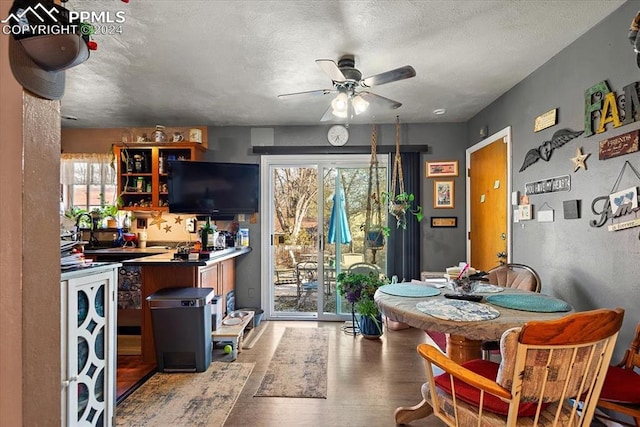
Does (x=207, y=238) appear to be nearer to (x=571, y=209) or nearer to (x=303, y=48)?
(x=303, y=48)

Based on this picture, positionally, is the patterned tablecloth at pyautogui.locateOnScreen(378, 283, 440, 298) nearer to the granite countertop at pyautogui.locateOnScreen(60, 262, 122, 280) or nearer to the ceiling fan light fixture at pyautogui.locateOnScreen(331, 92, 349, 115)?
the ceiling fan light fixture at pyautogui.locateOnScreen(331, 92, 349, 115)

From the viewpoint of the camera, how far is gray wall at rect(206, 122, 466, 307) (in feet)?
13.4

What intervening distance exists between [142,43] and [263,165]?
2108 mm

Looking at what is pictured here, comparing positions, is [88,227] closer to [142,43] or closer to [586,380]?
[142,43]

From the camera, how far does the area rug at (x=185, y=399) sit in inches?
80.6

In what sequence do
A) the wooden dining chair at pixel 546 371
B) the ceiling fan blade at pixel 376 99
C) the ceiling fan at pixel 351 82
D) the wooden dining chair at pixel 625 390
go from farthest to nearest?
1. the ceiling fan blade at pixel 376 99
2. the ceiling fan at pixel 351 82
3. the wooden dining chair at pixel 625 390
4. the wooden dining chair at pixel 546 371

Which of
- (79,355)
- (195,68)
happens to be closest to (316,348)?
(79,355)

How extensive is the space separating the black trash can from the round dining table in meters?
1.50

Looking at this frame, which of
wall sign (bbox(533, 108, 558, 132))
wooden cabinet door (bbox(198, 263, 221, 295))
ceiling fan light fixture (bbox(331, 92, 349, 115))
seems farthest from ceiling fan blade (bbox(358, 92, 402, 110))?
wooden cabinet door (bbox(198, 263, 221, 295))

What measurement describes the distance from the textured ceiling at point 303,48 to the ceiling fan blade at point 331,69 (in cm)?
24

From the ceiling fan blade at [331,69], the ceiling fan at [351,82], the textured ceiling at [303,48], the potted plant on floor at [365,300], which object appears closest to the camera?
the textured ceiling at [303,48]

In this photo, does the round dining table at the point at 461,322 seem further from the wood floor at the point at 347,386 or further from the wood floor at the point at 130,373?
the wood floor at the point at 130,373

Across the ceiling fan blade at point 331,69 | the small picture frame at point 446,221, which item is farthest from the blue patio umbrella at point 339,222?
the ceiling fan blade at point 331,69

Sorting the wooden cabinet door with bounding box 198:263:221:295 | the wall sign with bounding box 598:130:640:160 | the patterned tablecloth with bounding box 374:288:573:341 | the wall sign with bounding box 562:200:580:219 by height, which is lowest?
the wooden cabinet door with bounding box 198:263:221:295
